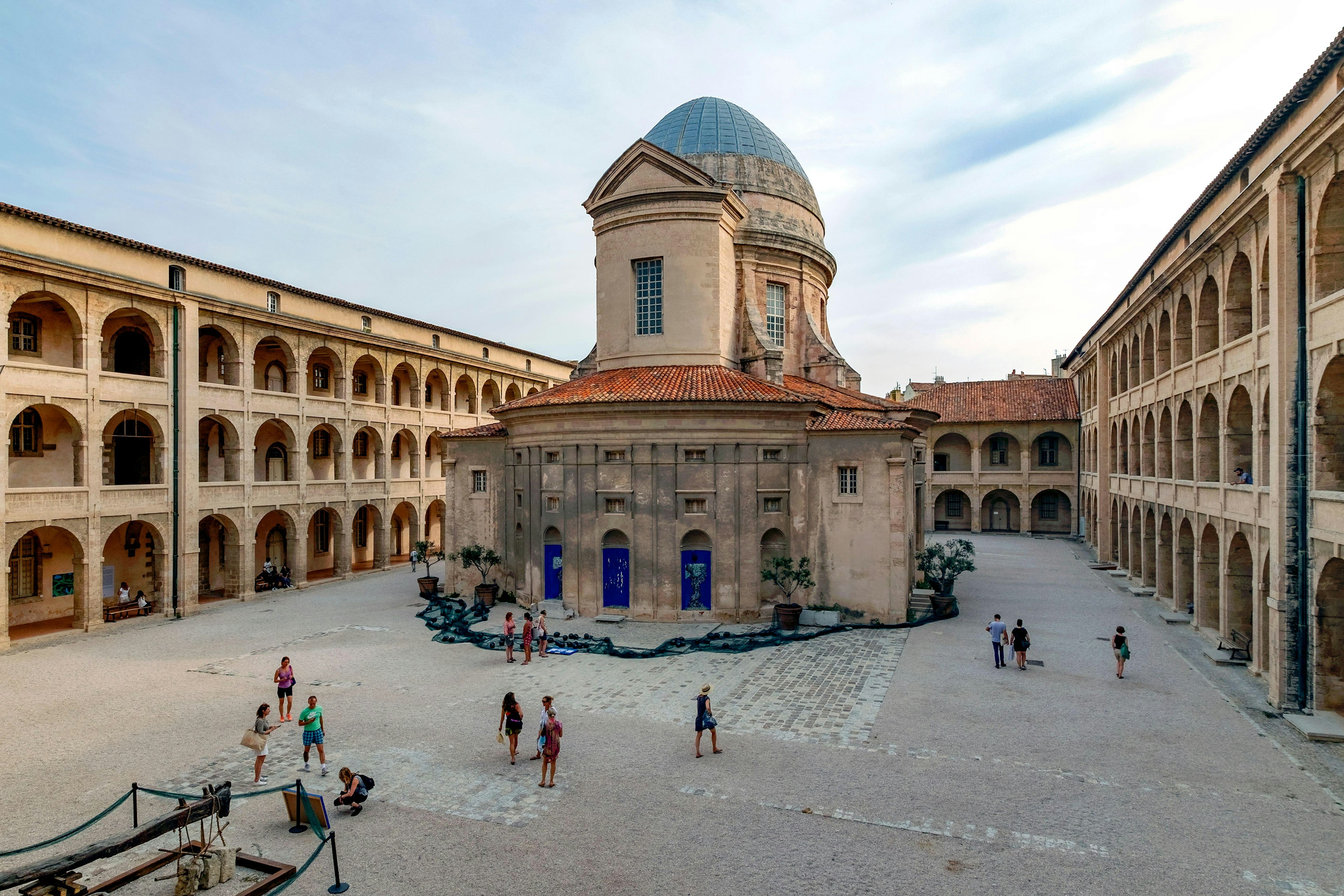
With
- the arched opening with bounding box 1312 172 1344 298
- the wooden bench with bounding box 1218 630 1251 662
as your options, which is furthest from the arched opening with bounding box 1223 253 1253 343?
the wooden bench with bounding box 1218 630 1251 662

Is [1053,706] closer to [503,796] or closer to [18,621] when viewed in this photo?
[503,796]

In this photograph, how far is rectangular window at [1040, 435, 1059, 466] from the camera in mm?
60031

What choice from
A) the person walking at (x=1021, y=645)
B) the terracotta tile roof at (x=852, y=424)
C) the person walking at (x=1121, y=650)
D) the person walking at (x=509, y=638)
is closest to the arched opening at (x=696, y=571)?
the terracotta tile roof at (x=852, y=424)

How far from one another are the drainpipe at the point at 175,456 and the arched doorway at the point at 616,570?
60.6 ft

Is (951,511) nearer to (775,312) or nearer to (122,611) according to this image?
(775,312)

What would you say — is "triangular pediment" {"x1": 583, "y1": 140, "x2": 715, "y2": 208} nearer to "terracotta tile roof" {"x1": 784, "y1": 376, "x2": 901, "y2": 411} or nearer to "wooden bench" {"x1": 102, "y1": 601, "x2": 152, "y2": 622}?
"terracotta tile roof" {"x1": 784, "y1": 376, "x2": 901, "y2": 411}

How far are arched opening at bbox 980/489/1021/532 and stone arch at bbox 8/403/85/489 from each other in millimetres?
59537

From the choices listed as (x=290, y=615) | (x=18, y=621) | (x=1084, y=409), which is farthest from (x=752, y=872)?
(x=1084, y=409)

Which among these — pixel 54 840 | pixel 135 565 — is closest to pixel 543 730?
pixel 54 840

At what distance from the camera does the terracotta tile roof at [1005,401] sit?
197 ft

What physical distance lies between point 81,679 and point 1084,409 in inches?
2313

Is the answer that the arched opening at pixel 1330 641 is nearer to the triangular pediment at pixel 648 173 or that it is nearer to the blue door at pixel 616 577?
the blue door at pixel 616 577

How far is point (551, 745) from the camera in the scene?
14266 millimetres

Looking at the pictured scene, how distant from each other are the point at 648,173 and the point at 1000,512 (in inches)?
1812
